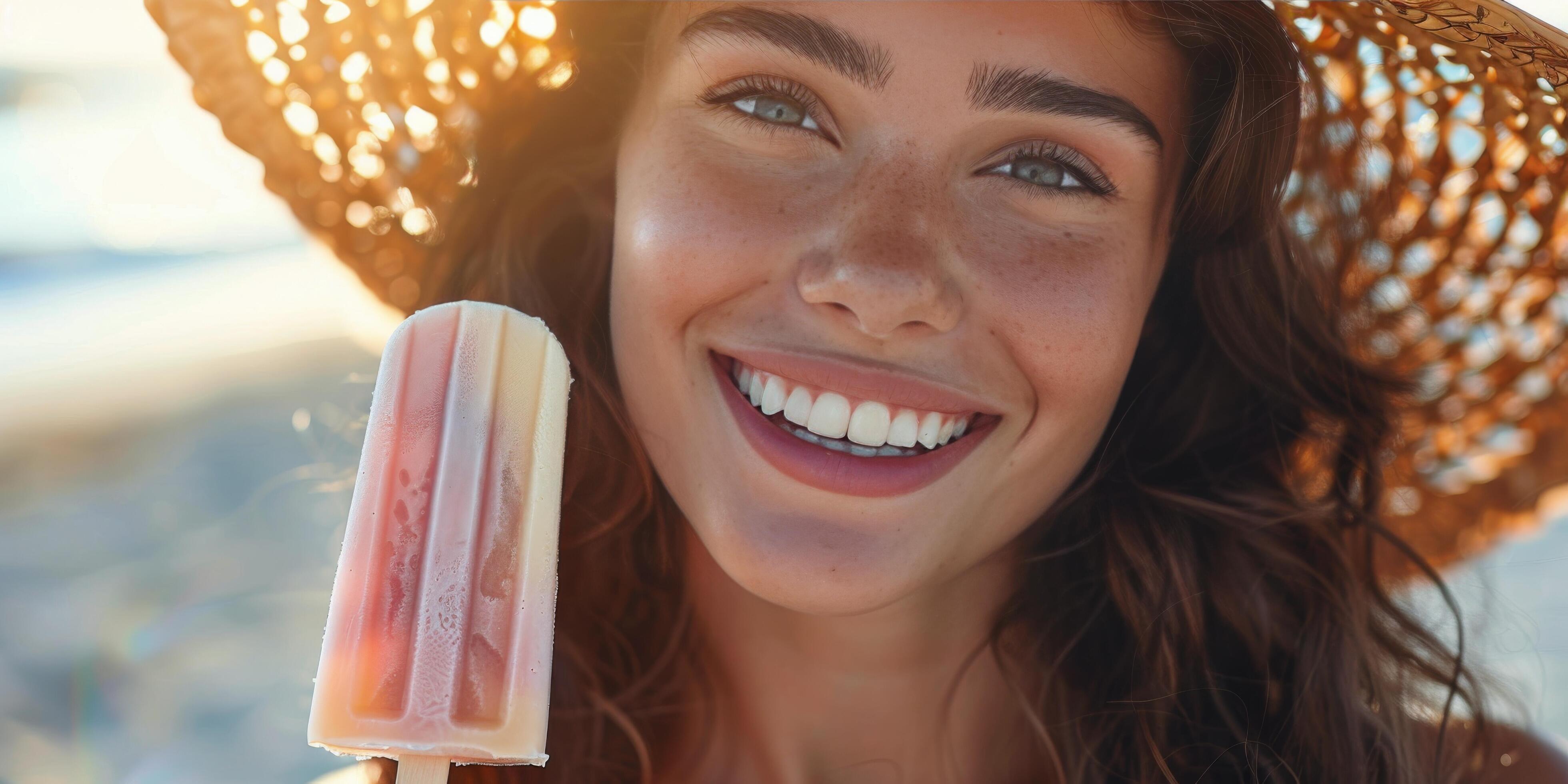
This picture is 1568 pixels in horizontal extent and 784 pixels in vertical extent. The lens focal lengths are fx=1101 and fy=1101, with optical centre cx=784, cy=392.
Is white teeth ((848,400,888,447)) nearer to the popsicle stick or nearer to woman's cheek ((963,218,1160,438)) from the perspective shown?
woman's cheek ((963,218,1160,438))

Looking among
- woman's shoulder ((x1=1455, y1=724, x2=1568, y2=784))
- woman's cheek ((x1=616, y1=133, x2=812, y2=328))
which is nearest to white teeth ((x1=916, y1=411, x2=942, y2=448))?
woman's cheek ((x1=616, y1=133, x2=812, y2=328))

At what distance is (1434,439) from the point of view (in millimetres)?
2420

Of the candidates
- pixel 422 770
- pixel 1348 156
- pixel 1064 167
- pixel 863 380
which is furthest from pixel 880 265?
pixel 1348 156

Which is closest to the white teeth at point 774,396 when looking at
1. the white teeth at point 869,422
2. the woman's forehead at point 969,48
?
the white teeth at point 869,422

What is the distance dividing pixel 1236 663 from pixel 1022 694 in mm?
A: 454

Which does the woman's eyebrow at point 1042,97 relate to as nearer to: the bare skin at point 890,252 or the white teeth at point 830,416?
the bare skin at point 890,252

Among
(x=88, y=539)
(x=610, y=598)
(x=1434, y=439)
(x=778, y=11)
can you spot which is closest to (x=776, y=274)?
(x=778, y=11)

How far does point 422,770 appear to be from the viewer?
1.36m

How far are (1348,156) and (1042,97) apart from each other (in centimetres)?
90

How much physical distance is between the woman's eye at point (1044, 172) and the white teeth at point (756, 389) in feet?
1.65

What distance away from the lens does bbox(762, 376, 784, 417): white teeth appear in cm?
173

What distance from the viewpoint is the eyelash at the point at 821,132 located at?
5.50 ft

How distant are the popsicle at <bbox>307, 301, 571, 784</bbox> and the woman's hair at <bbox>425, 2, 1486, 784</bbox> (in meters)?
0.60

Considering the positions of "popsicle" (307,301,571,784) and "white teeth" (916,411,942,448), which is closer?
"popsicle" (307,301,571,784)
